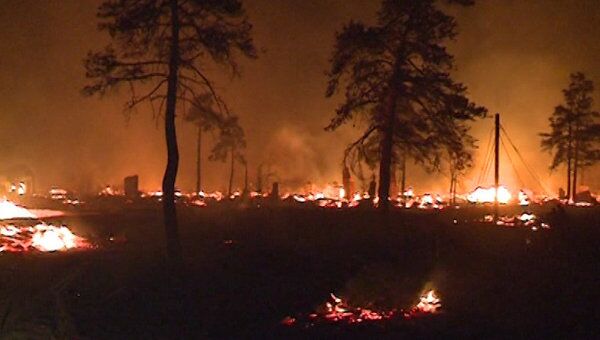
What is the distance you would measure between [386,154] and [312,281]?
35.6ft

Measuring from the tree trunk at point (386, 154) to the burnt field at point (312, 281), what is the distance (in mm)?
859

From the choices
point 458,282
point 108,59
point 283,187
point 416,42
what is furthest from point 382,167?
point 283,187

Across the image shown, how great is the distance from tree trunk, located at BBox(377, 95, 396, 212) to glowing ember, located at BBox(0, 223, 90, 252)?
1210 cm

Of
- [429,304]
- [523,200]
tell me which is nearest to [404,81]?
[429,304]

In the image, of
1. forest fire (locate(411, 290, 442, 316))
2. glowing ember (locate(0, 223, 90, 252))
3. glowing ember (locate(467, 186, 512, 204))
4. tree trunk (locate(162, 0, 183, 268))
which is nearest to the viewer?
forest fire (locate(411, 290, 442, 316))

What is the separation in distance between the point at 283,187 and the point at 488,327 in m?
66.2

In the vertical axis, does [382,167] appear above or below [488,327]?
above

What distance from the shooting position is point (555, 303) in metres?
15.3

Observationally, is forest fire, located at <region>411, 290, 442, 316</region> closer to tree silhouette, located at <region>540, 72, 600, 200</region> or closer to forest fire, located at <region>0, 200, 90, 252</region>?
forest fire, located at <region>0, 200, 90, 252</region>

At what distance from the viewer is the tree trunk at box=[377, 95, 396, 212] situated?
92.1 ft

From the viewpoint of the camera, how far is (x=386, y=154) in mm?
28234

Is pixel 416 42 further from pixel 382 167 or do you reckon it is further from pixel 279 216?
pixel 279 216

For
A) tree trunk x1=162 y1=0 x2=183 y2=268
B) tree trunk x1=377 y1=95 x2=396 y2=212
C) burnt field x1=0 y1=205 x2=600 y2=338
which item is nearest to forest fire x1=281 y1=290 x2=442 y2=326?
burnt field x1=0 y1=205 x2=600 y2=338

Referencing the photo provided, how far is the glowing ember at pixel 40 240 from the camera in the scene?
25.0m
